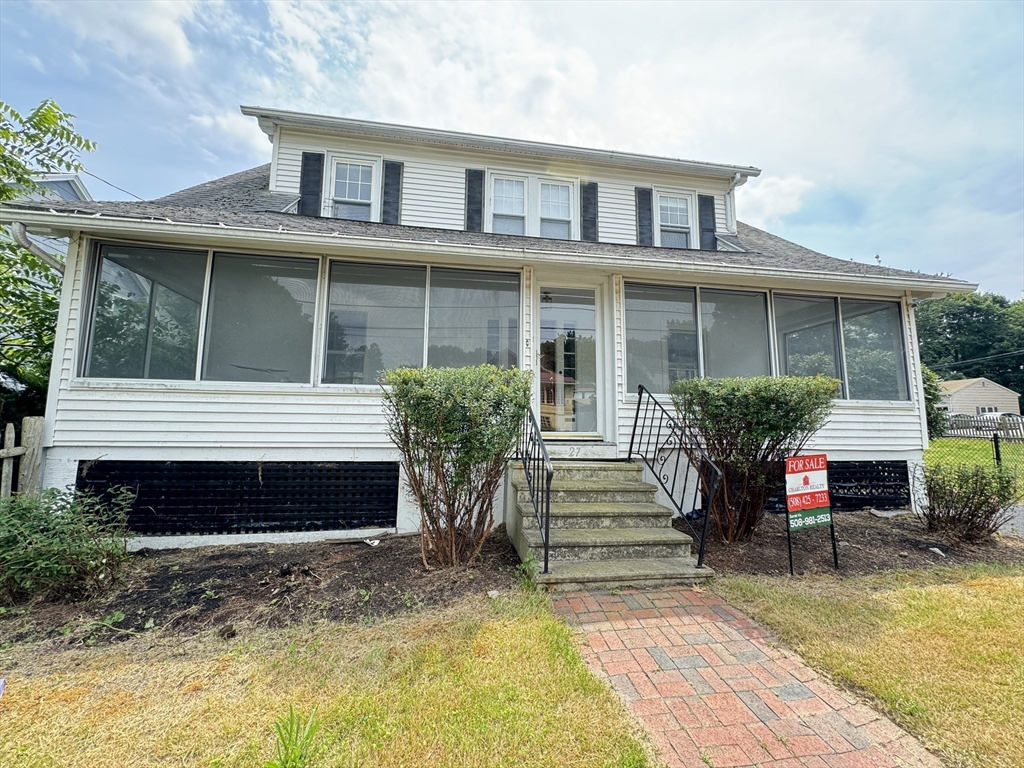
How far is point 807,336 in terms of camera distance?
19.3 feet

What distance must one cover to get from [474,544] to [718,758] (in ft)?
8.03

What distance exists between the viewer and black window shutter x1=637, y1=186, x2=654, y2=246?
7.10m

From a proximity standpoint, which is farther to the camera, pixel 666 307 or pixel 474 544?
pixel 666 307

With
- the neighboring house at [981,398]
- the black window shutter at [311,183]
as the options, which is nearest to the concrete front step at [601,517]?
the black window shutter at [311,183]

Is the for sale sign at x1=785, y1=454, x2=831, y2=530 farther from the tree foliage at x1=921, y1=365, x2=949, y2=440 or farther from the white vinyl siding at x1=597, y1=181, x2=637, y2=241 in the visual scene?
the tree foliage at x1=921, y1=365, x2=949, y2=440

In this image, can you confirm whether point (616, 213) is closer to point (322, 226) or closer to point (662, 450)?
point (662, 450)

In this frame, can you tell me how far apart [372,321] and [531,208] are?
351 centimetres

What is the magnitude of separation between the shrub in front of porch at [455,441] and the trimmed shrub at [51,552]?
236cm

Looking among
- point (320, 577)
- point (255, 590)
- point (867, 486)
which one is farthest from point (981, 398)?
point (255, 590)

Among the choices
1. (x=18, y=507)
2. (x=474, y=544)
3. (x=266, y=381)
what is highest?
(x=266, y=381)

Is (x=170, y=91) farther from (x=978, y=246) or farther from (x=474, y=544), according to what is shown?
(x=978, y=246)

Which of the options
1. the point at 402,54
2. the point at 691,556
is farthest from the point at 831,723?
the point at 402,54

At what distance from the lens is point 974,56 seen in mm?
7020

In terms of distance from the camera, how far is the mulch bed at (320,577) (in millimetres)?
2832
